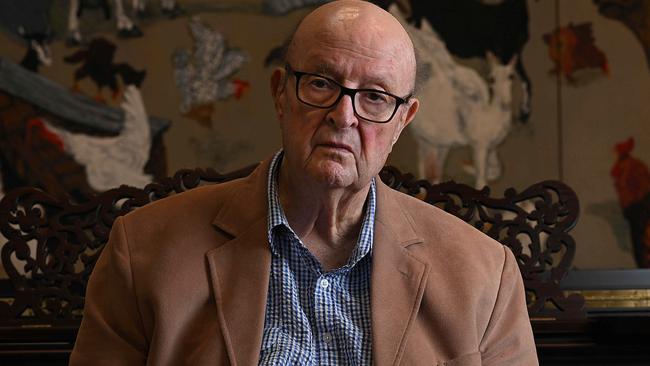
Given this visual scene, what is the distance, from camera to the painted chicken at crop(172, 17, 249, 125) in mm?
6457

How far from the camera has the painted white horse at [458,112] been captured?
6.48 meters

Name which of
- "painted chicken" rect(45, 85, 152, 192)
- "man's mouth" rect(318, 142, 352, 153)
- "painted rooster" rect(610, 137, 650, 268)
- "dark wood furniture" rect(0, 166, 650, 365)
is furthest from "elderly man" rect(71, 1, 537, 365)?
"painted rooster" rect(610, 137, 650, 268)

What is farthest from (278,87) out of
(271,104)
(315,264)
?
(271,104)

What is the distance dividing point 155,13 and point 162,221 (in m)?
3.72

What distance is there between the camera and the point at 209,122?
21.3 feet

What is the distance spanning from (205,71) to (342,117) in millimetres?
3862

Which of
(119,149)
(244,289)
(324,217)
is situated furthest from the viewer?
(119,149)

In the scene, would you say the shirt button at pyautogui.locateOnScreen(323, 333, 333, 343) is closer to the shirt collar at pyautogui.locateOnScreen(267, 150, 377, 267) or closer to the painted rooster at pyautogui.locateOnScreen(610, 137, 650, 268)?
the shirt collar at pyautogui.locateOnScreen(267, 150, 377, 267)

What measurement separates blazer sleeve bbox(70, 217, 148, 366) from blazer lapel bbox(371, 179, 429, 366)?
567 millimetres

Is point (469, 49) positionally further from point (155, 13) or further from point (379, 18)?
point (379, 18)

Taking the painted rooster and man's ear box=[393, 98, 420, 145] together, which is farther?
the painted rooster

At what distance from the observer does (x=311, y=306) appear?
2832 mm

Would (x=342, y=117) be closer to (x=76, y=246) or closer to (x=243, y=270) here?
(x=243, y=270)

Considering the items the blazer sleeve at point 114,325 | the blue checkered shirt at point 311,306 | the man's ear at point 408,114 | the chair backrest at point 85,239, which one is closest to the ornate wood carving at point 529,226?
the chair backrest at point 85,239
